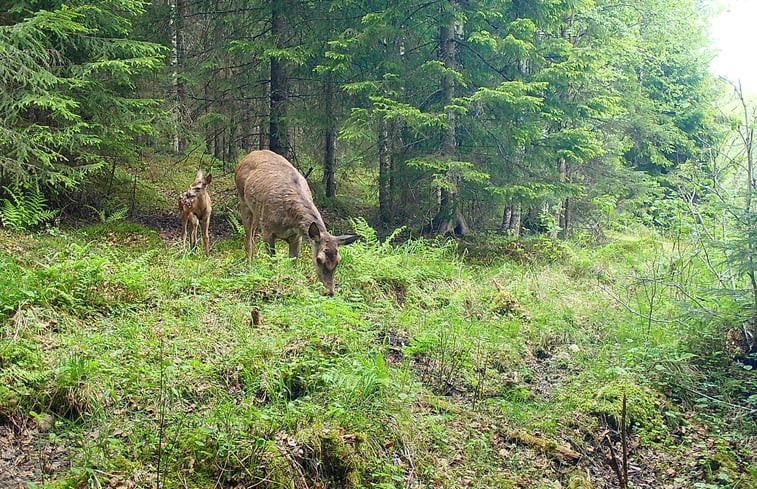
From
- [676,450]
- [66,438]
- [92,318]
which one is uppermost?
[92,318]

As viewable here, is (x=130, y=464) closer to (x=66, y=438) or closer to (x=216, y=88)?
(x=66, y=438)

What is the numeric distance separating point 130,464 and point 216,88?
457 inches

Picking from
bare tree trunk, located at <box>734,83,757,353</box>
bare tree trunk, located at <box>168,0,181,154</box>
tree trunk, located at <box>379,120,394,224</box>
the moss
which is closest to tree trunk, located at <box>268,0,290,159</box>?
bare tree trunk, located at <box>168,0,181,154</box>

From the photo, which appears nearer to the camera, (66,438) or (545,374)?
(66,438)

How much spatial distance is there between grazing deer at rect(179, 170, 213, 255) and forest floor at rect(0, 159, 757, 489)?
125 centimetres

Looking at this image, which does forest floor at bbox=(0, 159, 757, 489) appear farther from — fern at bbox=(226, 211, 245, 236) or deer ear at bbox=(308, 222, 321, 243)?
fern at bbox=(226, 211, 245, 236)

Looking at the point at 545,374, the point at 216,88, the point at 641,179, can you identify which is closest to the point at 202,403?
the point at 545,374

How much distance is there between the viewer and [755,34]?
9.14m

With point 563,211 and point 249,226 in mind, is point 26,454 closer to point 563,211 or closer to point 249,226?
point 249,226

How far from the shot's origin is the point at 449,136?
492 inches

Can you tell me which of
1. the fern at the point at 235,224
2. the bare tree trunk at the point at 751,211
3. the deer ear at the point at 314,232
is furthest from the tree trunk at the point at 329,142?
the bare tree trunk at the point at 751,211

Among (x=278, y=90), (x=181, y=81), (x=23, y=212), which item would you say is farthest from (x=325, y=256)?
(x=181, y=81)

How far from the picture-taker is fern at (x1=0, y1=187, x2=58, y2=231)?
8.49 meters

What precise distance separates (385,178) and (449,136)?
2.12 m
